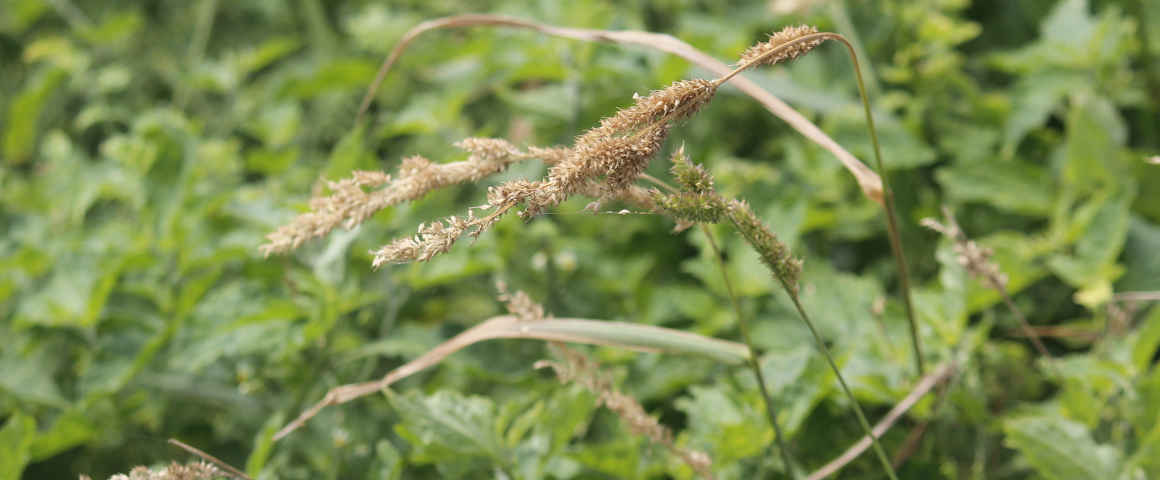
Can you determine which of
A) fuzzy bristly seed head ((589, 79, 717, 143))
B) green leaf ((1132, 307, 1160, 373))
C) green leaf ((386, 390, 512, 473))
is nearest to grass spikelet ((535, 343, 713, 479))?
green leaf ((386, 390, 512, 473))

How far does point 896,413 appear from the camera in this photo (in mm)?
1168

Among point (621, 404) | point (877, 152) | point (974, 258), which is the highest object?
point (877, 152)

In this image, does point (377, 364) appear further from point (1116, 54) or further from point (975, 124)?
point (1116, 54)

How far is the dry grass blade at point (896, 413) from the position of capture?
1110mm

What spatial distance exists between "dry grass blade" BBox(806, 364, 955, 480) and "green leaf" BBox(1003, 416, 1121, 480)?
11cm

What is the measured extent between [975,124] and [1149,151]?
1.12 ft

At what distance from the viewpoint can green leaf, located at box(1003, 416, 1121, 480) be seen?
3.64ft

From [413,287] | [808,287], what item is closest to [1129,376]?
[808,287]

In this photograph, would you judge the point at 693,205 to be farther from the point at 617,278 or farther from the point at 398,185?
the point at 617,278

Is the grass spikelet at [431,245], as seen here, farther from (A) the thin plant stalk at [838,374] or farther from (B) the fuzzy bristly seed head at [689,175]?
(A) the thin plant stalk at [838,374]

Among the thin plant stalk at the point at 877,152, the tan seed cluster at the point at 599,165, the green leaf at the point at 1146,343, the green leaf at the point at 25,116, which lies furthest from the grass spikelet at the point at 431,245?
the green leaf at the point at 25,116

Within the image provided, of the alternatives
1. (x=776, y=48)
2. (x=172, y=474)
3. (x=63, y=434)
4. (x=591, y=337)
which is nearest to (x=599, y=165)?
(x=776, y=48)

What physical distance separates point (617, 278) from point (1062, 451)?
83 cm

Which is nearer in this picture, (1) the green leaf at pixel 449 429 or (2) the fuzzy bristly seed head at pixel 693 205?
(2) the fuzzy bristly seed head at pixel 693 205
